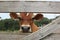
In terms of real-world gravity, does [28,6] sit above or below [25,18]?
above

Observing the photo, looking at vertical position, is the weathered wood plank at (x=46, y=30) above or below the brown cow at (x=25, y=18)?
above

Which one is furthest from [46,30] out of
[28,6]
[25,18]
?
[25,18]

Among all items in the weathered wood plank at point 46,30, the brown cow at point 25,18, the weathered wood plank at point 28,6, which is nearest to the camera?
the weathered wood plank at point 46,30

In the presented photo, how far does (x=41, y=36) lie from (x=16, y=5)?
14.3 inches

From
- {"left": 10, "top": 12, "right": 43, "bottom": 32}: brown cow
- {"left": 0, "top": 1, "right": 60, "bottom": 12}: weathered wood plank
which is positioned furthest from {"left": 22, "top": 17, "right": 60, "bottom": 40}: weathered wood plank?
{"left": 10, "top": 12, "right": 43, "bottom": 32}: brown cow

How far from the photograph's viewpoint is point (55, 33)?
2174 mm

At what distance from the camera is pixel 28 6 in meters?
2.23

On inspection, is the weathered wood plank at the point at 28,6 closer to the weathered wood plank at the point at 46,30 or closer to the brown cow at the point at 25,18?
the weathered wood plank at the point at 46,30

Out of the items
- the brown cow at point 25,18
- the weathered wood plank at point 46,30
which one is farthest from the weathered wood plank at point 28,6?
the brown cow at point 25,18

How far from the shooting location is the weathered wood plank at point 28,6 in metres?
2.22

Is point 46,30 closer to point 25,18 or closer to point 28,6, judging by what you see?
point 28,6

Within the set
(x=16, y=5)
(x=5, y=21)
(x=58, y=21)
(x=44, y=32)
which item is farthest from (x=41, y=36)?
(x=5, y=21)

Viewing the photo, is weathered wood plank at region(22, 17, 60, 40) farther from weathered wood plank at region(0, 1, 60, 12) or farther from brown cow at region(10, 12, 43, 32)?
brown cow at region(10, 12, 43, 32)

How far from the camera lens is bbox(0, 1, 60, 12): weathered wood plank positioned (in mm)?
2219
